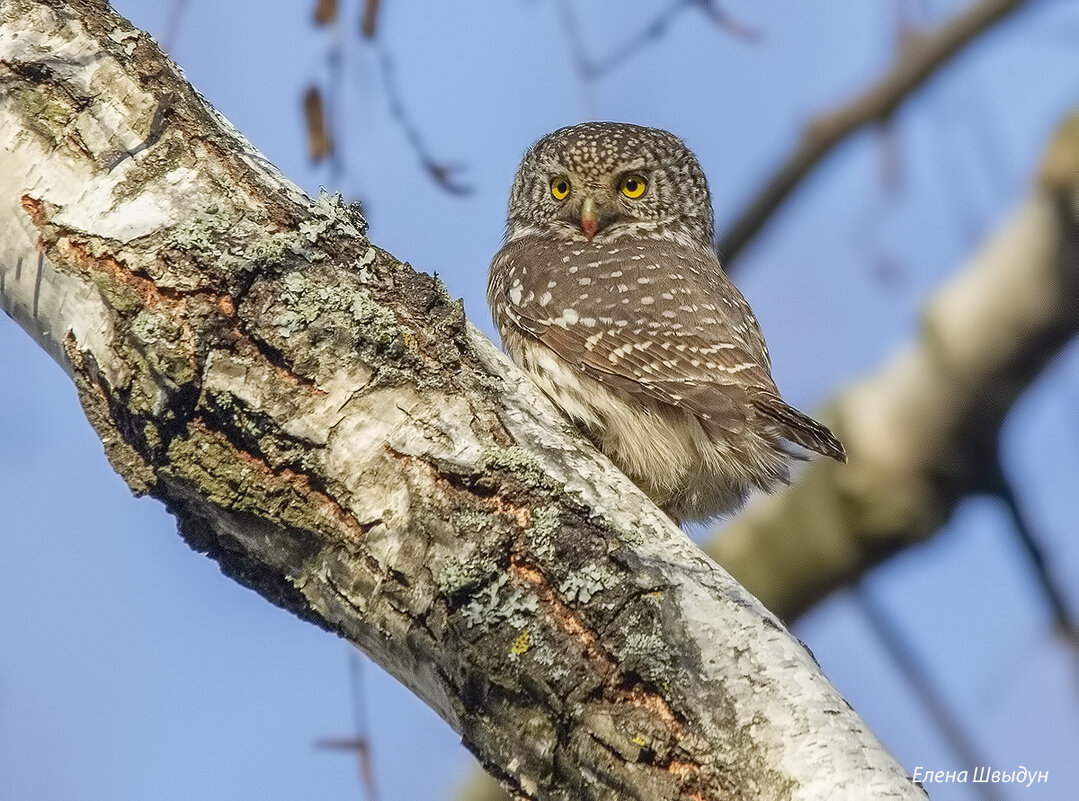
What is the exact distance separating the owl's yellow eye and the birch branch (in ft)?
5.75

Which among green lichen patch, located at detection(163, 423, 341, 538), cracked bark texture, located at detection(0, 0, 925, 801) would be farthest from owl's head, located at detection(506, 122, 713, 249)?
green lichen patch, located at detection(163, 423, 341, 538)

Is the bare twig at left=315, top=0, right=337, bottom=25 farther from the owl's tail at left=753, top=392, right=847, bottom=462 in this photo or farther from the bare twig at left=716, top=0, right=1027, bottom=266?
the bare twig at left=716, top=0, right=1027, bottom=266

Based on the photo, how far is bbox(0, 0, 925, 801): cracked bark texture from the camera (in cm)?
237

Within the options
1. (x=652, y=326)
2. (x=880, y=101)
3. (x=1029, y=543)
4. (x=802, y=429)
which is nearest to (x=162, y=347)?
(x=802, y=429)

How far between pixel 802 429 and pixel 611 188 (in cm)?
227

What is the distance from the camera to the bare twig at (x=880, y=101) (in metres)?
4.51

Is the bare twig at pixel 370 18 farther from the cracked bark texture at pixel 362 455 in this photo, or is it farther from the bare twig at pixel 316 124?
the cracked bark texture at pixel 362 455

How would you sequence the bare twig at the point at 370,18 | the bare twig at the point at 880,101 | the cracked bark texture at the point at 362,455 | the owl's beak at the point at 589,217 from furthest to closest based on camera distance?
the owl's beak at the point at 589,217 → the bare twig at the point at 880,101 → the bare twig at the point at 370,18 → the cracked bark texture at the point at 362,455

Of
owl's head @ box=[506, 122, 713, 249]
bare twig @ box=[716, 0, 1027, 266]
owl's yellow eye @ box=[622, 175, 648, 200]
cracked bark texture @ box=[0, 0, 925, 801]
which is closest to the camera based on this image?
cracked bark texture @ box=[0, 0, 925, 801]

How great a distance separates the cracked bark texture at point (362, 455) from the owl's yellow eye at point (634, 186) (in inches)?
116

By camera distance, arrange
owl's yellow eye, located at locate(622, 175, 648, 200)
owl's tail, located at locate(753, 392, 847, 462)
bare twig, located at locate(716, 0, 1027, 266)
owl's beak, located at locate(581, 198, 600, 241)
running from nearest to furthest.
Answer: owl's tail, located at locate(753, 392, 847, 462)
bare twig, located at locate(716, 0, 1027, 266)
owl's beak, located at locate(581, 198, 600, 241)
owl's yellow eye, located at locate(622, 175, 648, 200)

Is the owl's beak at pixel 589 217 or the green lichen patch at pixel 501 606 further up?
the owl's beak at pixel 589 217

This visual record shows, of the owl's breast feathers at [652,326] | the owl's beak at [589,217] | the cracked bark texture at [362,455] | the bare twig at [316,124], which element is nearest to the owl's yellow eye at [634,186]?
the owl's beak at [589,217]

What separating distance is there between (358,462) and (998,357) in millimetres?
2122
